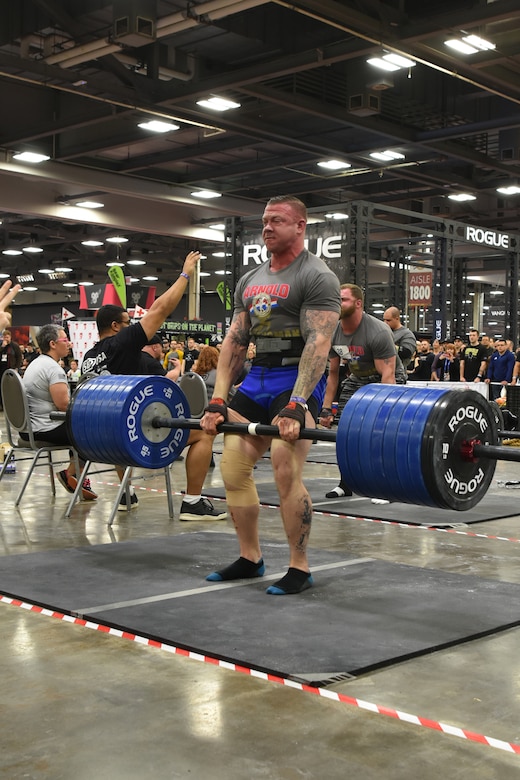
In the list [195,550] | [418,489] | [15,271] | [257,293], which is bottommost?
[195,550]

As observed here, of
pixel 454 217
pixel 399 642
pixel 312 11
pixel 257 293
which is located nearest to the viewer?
pixel 399 642

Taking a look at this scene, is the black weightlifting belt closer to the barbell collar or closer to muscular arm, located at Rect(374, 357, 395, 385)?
the barbell collar

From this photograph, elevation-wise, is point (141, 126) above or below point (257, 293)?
above

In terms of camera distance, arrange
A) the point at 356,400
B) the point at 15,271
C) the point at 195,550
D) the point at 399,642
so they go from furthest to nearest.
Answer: the point at 15,271
the point at 195,550
the point at 356,400
the point at 399,642

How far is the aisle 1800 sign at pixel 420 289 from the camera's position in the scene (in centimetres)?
1912

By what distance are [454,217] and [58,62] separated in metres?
11.0

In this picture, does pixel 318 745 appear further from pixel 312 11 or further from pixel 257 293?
pixel 312 11

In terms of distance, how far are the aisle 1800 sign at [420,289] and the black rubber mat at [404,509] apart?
41.9 feet

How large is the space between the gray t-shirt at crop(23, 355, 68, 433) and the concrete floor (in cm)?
253

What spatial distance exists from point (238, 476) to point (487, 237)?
11.5m

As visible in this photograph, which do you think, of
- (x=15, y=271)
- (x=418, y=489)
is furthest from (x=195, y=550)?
(x=15, y=271)

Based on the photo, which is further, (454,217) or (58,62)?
(454,217)

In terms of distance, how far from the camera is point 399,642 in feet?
9.68

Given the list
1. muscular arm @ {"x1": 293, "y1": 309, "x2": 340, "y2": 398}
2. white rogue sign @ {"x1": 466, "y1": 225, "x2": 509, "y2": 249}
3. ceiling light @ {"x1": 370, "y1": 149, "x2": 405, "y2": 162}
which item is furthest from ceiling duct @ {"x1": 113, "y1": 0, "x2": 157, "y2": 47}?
white rogue sign @ {"x1": 466, "y1": 225, "x2": 509, "y2": 249}
